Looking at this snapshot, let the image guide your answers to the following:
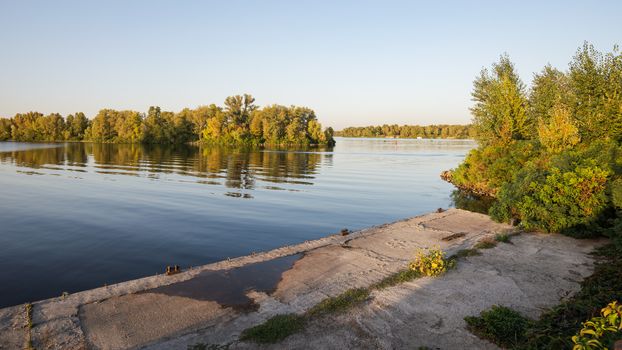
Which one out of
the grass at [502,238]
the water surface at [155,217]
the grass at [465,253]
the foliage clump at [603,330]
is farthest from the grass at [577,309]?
the water surface at [155,217]

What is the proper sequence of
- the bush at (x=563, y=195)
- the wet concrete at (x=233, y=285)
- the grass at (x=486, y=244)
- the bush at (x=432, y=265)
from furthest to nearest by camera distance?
the bush at (x=563, y=195), the grass at (x=486, y=244), the bush at (x=432, y=265), the wet concrete at (x=233, y=285)

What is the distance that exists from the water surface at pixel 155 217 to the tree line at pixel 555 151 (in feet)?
21.9

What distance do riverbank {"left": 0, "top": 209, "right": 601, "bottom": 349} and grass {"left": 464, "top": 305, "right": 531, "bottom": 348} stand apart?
0.31m

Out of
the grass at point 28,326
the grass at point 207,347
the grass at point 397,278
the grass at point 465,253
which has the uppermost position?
the grass at point 465,253

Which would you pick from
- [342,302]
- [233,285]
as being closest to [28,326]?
[233,285]

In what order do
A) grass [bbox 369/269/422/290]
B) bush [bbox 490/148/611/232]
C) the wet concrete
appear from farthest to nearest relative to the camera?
1. bush [bbox 490/148/611/232]
2. grass [bbox 369/269/422/290]
3. the wet concrete

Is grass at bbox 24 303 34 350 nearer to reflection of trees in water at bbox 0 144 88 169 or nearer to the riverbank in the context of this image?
the riverbank

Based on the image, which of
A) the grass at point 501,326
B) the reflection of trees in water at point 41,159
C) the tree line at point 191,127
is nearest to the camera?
the grass at point 501,326

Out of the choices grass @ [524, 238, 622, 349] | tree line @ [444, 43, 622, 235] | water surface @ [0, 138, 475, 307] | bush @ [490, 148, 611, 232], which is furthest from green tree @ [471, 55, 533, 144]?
grass @ [524, 238, 622, 349]

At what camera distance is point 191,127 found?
148m

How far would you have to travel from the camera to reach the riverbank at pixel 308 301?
8180 millimetres

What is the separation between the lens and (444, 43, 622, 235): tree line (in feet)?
56.7

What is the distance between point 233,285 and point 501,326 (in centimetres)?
757

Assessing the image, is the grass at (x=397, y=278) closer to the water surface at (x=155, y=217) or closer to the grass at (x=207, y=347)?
the grass at (x=207, y=347)
